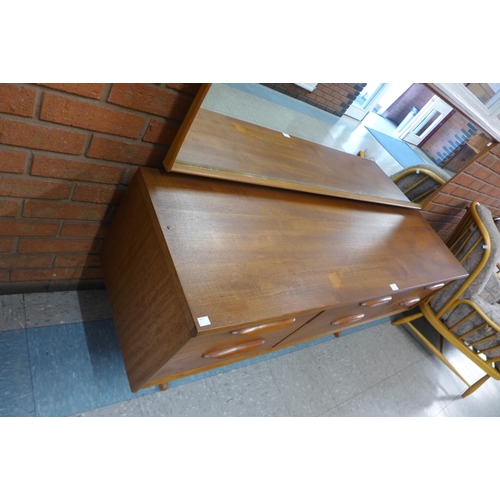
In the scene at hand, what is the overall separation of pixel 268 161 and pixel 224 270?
1.71 feet

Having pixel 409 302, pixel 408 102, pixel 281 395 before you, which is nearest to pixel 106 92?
pixel 408 102

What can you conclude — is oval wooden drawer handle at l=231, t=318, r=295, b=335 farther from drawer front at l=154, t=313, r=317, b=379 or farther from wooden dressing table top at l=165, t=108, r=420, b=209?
wooden dressing table top at l=165, t=108, r=420, b=209

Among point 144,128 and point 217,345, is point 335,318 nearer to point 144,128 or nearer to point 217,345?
point 217,345

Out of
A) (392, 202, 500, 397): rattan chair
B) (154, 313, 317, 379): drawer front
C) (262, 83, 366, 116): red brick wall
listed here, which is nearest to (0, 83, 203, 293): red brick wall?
(262, 83, 366, 116): red brick wall

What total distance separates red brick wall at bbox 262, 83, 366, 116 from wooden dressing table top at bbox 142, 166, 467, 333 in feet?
1.07

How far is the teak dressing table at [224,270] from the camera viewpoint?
0.87 m

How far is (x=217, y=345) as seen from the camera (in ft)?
3.07

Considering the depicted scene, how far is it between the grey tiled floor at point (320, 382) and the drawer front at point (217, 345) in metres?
0.27

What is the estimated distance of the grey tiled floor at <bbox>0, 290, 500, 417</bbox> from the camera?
1245mm

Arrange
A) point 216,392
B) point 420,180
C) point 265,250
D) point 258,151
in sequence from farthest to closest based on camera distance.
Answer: point 420,180, point 216,392, point 258,151, point 265,250

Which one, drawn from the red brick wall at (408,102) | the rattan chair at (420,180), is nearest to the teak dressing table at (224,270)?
the red brick wall at (408,102)

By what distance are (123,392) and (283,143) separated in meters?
1.04
